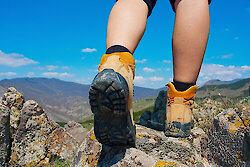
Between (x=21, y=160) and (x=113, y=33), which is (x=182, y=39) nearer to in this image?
(x=113, y=33)

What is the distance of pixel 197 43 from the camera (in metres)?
2.21

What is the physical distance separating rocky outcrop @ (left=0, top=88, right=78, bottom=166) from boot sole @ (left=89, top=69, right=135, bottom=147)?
3.04m

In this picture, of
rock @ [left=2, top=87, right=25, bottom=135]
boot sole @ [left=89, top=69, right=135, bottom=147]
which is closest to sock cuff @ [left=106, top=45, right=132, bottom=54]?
boot sole @ [left=89, top=69, right=135, bottom=147]

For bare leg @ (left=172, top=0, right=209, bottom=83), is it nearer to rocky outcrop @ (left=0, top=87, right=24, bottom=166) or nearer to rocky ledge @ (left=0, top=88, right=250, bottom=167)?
rocky ledge @ (left=0, top=88, right=250, bottom=167)

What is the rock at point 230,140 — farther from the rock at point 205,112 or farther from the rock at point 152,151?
the rock at point 205,112

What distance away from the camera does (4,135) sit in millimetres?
3914

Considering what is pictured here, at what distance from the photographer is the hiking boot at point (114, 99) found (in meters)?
1.50

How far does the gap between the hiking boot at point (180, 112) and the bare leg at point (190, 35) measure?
8.2 inches

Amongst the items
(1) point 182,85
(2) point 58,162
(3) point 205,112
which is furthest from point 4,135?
(3) point 205,112

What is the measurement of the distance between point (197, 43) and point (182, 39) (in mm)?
171

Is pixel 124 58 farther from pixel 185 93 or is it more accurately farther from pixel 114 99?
pixel 185 93

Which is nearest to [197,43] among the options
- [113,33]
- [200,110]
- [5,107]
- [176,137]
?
[113,33]

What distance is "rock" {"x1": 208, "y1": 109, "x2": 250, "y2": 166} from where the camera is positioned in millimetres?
2605

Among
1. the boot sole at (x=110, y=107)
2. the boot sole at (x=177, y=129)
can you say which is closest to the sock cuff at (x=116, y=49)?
the boot sole at (x=110, y=107)
